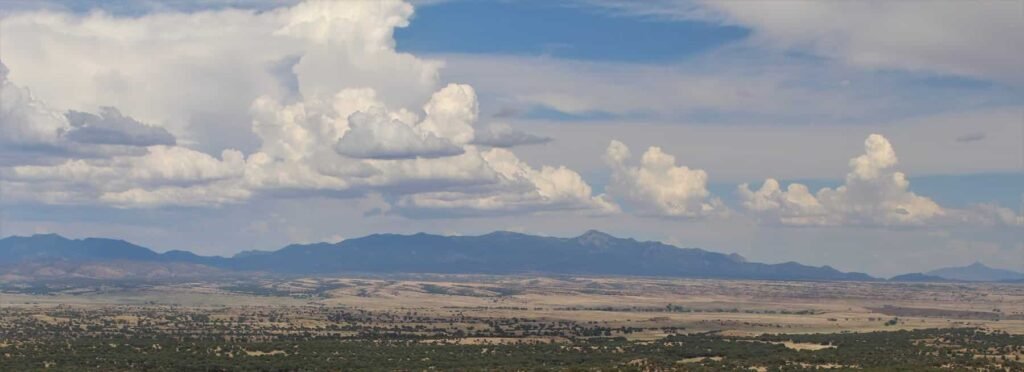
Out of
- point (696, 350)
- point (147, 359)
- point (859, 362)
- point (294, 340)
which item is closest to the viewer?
point (859, 362)

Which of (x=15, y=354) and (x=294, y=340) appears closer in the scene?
(x=15, y=354)

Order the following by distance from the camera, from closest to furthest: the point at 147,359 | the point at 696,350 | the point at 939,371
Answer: the point at 939,371
the point at 147,359
the point at 696,350

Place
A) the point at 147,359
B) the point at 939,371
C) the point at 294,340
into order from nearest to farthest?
1. the point at 939,371
2. the point at 147,359
3. the point at 294,340

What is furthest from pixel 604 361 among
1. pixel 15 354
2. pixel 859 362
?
pixel 15 354

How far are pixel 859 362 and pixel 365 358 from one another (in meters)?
64.1

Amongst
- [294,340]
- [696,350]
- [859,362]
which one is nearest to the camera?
[859,362]

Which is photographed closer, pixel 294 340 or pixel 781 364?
pixel 781 364

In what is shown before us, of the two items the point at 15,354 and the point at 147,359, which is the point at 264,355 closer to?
the point at 147,359

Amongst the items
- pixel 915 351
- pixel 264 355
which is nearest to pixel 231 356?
pixel 264 355

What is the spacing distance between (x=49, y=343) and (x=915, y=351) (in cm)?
12432

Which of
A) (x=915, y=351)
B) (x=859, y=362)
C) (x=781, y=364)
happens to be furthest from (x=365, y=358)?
(x=915, y=351)

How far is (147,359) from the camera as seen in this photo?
145125 mm

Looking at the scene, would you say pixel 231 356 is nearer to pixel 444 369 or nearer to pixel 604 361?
pixel 444 369

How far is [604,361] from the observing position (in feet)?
479
